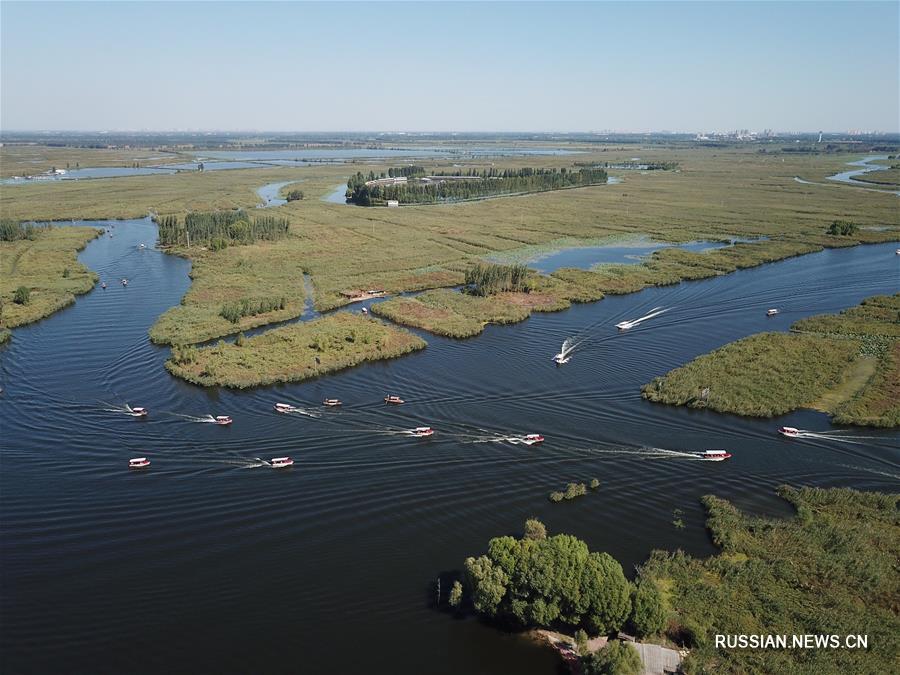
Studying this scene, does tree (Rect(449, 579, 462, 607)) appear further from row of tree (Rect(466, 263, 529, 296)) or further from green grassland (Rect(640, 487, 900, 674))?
row of tree (Rect(466, 263, 529, 296))

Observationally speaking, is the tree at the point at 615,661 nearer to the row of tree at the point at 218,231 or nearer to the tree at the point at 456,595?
the tree at the point at 456,595

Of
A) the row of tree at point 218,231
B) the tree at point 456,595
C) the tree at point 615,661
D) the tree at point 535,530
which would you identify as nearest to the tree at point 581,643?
the tree at point 615,661

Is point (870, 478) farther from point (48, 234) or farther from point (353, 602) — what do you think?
point (48, 234)

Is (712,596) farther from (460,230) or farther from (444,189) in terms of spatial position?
(444,189)

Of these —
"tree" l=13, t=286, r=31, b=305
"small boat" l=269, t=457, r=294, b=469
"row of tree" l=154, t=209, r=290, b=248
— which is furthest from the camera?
"row of tree" l=154, t=209, r=290, b=248

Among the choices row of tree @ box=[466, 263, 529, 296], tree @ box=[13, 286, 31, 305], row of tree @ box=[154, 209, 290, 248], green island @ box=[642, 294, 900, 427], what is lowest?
green island @ box=[642, 294, 900, 427]

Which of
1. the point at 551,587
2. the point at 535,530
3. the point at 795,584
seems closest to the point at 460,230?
the point at 535,530

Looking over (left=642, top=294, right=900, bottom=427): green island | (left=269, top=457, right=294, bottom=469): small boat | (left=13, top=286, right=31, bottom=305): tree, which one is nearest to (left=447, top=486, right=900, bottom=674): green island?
(left=269, top=457, right=294, bottom=469): small boat
